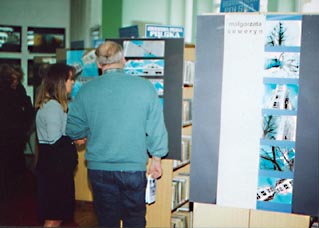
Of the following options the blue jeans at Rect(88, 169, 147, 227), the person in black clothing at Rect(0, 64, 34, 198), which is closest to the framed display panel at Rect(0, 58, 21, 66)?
the person in black clothing at Rect(0, 64, 34, 198)

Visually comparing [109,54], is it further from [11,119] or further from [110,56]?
[11,119]

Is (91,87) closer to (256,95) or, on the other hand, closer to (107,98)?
(107,98)

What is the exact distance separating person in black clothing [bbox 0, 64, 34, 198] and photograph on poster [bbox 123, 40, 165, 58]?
1.73m

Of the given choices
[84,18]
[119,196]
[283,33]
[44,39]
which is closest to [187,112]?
[119,196]

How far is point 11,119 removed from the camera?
499 centimetres

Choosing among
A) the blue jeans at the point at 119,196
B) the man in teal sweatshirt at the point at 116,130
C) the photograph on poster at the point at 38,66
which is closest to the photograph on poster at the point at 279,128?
the man in teal sweatshirt at the point at 116,130

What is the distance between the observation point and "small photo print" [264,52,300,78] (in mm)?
2305

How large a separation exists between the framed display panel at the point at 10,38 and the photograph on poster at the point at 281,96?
5911 mm

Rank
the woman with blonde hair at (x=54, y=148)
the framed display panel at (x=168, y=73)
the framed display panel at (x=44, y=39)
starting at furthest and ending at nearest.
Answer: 1. the framed display panel at (x=44, y=39)
2. the framed display panel at (x=168, y=73)
3. the woman with blonde hair at (x=54, y=148)

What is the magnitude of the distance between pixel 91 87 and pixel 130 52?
1102 mm

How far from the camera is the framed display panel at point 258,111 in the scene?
7.56 feet

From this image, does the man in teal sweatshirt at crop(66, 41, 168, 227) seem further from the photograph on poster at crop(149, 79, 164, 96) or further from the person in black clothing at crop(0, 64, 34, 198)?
the person in black clothing at crop(0, 64, 34, 198)

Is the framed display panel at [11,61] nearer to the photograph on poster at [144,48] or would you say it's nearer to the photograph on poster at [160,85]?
the photograph on poster at [144,48]

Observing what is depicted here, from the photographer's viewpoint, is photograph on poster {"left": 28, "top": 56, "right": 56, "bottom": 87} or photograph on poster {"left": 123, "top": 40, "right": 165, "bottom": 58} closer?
photograph on poster {"left": 123, "top": 40, "right": 165, "bottom": 58}
